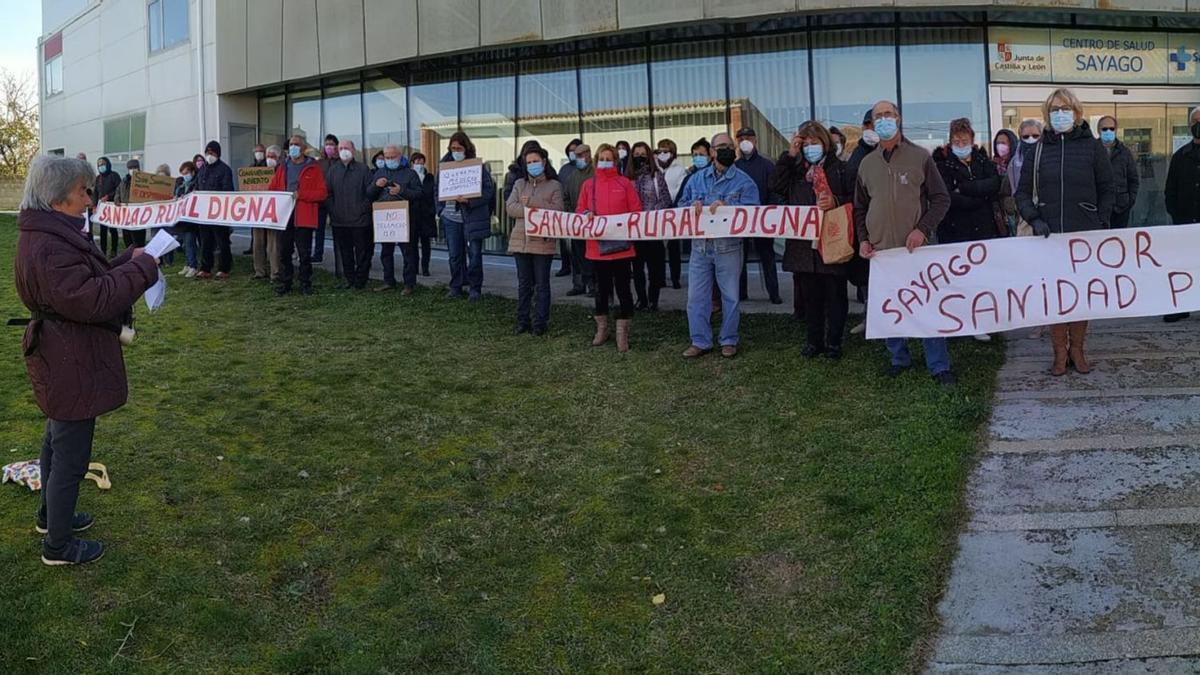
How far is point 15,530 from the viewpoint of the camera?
5.00 m

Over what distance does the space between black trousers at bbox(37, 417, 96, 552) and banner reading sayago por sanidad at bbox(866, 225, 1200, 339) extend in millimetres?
5395

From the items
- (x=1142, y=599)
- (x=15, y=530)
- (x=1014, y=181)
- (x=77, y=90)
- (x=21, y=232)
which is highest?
(x=77, y=90)

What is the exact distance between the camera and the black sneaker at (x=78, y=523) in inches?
195

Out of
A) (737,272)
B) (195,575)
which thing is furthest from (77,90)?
(195,575)

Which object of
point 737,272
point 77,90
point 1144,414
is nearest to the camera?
point 1144,414

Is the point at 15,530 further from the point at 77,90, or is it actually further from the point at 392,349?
the point at 77,90

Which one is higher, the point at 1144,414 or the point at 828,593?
the point at 1144,414

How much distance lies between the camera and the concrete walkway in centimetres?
400

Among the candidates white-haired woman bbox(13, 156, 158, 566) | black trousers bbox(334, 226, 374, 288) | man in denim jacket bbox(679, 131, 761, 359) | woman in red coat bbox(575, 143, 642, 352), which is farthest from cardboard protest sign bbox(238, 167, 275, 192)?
white-haired woman bbox(13, 156, 158, 566)

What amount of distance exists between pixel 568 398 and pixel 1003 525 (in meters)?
3.55

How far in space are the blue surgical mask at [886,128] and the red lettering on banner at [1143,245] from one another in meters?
1.81

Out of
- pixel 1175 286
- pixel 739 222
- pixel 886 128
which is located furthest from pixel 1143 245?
pixel 739 222

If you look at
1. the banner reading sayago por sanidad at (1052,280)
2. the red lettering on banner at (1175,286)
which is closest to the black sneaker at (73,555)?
the banner reading sayago por sanidad at (1052,280)

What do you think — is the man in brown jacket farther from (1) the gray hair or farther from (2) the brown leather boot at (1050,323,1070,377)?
(1) the gray hair
